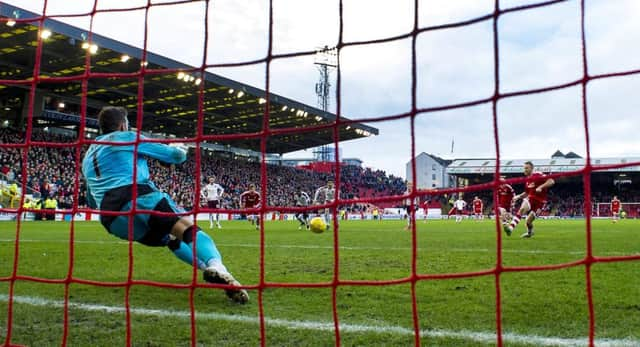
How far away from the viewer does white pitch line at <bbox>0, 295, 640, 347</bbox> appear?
294 cm

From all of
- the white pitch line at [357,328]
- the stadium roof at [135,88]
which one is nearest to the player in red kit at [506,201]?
the stadium roof at [135,88]

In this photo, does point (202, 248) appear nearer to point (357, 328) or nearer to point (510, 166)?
point (357, 328)

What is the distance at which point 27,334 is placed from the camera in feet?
10.8

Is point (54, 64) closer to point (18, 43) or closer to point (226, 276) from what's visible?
point (18, 43)

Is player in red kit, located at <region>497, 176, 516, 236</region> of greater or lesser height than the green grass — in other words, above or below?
above

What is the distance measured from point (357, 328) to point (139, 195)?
1775 millimetres

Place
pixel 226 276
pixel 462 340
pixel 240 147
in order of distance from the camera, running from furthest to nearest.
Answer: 1. pixel 240 147
2. pixel 226 276
3. pixel 462 340

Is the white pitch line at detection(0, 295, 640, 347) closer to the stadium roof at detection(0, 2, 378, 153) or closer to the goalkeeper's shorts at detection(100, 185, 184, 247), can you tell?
the goalkeeper's shorts at detection(100, 185, 184, 247)

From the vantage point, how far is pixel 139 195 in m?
4.04

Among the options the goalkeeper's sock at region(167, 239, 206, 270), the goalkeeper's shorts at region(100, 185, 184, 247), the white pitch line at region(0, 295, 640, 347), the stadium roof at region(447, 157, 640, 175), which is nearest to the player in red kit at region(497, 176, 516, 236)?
the goalkeeper's sock at region(167, 239, 206, 270)

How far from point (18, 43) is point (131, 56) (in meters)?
4.16

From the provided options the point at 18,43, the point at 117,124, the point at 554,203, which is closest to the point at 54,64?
the point at 18,43

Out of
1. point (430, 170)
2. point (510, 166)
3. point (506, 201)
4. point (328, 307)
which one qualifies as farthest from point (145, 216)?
point (430, 170)

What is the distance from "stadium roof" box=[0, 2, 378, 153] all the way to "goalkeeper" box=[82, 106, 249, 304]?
13.8 metres
